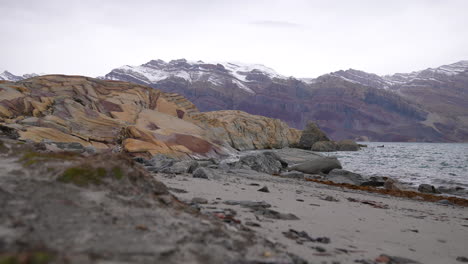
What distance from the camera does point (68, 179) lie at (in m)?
3.28

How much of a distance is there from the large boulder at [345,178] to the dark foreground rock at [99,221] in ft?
49.7

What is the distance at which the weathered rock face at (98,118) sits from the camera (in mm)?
17531

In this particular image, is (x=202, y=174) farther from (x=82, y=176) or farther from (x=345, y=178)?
(x=345, y=178)

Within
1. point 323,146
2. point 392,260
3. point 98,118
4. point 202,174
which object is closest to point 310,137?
point 323,146

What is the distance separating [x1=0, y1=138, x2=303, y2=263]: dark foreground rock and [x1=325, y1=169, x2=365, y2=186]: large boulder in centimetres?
1515

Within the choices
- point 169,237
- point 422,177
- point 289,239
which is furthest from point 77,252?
point 422,177

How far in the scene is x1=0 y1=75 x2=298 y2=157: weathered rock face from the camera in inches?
690

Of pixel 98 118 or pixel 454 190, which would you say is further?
pixel 98 118

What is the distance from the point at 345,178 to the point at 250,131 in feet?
155

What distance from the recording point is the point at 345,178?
17.8 meters

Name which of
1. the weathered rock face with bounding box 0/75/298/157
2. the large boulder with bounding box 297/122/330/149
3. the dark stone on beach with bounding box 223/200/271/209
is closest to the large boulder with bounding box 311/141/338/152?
the large boulder with bounding box 297/122/330/149

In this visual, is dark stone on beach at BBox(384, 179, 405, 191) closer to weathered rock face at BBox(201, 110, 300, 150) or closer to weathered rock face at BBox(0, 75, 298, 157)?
weathered rock face at BBox(0, 75, 298, 157)

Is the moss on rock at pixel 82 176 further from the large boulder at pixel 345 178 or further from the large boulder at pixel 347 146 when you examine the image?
the large boulder at pixel 347 146

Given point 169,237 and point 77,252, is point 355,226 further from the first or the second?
point 77,252
